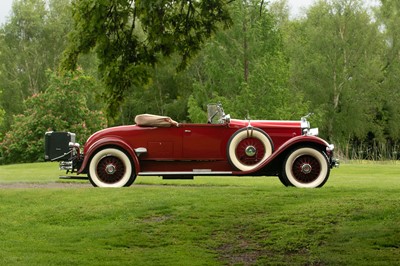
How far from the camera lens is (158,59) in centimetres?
1339

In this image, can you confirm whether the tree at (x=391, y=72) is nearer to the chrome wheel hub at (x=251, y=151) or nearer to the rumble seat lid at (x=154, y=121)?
the chrome wheel hub at (x=251, y=151)

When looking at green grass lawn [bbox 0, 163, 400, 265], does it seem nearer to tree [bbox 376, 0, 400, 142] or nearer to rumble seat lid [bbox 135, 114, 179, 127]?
rumble seat lid [bbox 135, 114, 179, 127]

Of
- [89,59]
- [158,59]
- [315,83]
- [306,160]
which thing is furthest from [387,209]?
[89,59]

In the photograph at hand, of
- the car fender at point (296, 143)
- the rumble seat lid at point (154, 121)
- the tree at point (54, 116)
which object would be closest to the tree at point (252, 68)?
the tree at point (54, 116)

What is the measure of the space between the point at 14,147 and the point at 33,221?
2744 cm

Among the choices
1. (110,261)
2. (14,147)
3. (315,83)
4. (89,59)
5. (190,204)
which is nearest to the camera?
(110,261)

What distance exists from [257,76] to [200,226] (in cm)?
2690

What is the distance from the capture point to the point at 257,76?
38.0 meters

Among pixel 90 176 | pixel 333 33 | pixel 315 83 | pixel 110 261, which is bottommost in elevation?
pixel 110 261

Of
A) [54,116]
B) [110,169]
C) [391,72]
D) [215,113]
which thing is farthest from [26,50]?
[110,169]

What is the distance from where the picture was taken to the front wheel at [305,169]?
14.5m

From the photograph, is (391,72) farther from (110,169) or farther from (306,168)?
(110,169)

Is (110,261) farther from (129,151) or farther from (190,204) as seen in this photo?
(129,151)

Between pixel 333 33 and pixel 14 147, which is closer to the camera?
pixel 14 147
